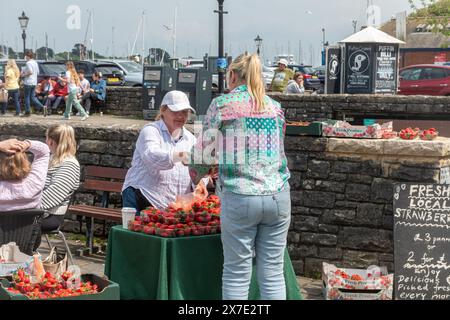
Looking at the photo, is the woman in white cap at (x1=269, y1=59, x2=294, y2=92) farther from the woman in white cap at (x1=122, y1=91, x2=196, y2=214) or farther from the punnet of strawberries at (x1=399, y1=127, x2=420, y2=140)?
the woman in white cap at (x1=122, y1=91, x2=196, y2=214)

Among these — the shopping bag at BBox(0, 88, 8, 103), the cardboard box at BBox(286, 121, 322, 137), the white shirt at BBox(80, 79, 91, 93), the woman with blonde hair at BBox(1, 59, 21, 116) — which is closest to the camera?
the cardboard box at BBox(286, 121, 322, 137)

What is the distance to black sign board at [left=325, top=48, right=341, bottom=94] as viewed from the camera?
22.0m

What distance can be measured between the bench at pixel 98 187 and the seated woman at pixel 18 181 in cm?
159

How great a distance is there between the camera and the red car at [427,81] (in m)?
27.1

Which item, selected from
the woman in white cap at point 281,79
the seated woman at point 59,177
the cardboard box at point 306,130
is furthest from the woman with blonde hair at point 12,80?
the cardboard box at point 306,130

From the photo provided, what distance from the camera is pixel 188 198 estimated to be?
6262 mm

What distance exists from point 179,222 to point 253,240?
0.76 metres

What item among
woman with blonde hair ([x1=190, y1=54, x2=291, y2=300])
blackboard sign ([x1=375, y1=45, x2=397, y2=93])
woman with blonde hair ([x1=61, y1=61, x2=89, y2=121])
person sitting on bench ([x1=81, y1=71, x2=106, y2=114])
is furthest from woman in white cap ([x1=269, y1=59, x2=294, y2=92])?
woman with blonde hair ([x1=190, y1=54, x2=291, y2=300])

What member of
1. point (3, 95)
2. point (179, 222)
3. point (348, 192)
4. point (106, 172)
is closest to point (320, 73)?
point (3, 95)

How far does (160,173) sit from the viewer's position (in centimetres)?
652

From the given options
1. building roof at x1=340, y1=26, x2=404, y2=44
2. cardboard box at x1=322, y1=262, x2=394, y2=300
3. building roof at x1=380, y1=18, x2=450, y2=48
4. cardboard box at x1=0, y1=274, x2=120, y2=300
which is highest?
building roof at x1=380, y1=18, x2=450, y2=48

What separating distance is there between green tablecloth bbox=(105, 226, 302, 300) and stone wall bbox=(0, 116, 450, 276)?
1.81 metres

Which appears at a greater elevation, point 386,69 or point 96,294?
point 386,69

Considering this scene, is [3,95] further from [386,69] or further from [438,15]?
[438,15]
